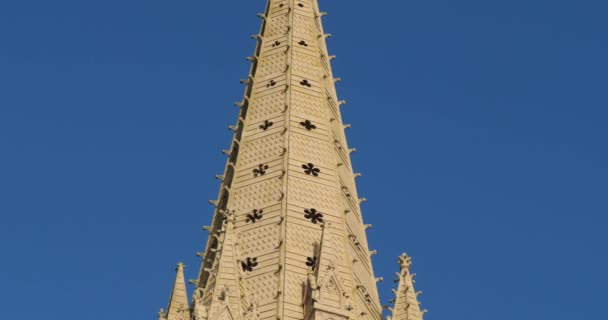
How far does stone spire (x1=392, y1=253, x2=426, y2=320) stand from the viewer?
51.0 metres

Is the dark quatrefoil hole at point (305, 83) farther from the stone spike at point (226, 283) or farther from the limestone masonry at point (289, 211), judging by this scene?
the stone spike at point (226, 283)

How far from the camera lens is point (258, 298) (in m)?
53.0

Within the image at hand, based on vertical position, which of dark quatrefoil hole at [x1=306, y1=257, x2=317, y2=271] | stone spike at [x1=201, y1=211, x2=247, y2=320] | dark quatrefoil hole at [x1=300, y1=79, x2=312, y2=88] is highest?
dark quatrefoil hole at [x1=300, y1=79, x2=312, y2=88]

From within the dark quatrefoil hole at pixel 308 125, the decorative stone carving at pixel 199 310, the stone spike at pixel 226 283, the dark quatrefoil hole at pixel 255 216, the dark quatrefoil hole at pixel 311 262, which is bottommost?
the decorative stone carving at pixel 199 310

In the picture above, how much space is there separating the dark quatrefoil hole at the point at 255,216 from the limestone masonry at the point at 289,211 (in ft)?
0.14

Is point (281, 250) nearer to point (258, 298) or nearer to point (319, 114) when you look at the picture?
point (258, 298)

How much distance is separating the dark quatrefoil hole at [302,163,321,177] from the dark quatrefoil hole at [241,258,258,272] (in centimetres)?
445

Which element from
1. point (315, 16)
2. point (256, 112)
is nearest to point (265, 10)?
point (315, 16)

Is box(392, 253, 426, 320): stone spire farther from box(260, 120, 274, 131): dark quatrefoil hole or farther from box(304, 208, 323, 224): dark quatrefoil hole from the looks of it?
box(260, 120, 274, 131): dark quatrefoil hole

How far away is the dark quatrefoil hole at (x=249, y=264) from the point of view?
54.5m

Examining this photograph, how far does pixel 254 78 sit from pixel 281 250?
1046 centimetres

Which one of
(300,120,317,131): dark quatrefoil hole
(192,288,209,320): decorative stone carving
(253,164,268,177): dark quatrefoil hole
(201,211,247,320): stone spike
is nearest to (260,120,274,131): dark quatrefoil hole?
(300,120,317,131): dark quatrefoil hole

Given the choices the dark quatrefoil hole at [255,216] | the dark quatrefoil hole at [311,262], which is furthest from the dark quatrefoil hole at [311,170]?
the dark quatrefoil hole at [311,262]

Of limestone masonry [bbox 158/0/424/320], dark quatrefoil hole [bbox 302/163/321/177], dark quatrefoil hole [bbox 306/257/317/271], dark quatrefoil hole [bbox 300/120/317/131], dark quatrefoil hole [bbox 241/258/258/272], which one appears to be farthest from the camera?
dark quatrefoil hole [bbox 300/120/317/131]
